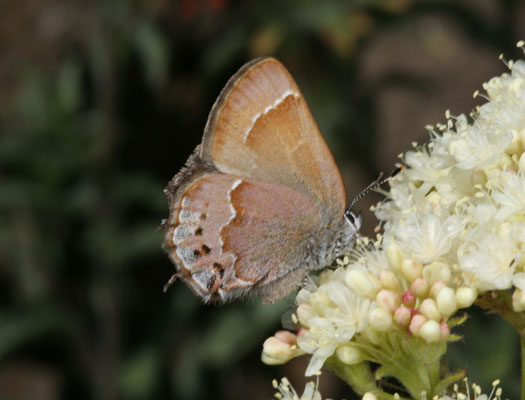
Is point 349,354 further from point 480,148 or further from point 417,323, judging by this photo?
point 480,148

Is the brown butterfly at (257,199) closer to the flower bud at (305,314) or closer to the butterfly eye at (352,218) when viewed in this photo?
the butterfly eye at (352,218)

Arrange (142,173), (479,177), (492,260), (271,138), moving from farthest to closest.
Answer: (142,173), (271,138), (479,177), (492,260)

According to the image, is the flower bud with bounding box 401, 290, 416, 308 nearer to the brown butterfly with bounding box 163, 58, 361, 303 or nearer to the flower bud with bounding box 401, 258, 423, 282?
the flower bud with bounding box 401, 258, 423, 282

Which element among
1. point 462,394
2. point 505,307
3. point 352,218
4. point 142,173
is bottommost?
point 462,394

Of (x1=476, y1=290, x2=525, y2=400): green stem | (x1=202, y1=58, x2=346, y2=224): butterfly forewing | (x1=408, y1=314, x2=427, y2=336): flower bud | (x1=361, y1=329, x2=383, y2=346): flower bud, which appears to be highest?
(x1=202, y1=58, x2=346, y2=224): butterfly forewing

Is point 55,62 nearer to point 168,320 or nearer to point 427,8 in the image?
point 168,320

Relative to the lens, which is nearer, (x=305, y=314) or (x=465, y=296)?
(x=465, y=296)

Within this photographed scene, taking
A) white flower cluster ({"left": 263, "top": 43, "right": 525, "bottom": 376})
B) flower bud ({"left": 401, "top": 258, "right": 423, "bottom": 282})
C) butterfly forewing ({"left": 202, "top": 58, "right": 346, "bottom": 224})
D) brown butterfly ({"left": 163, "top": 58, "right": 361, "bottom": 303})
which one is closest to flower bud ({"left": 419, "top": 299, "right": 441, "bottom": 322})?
white flower cluster ({"left": 263, "top": 43, "right": 525, "bottom": 376})

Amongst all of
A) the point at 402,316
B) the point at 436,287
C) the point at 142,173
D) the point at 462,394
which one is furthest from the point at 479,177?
the point at 142,173
